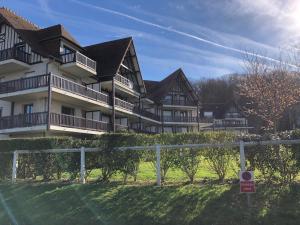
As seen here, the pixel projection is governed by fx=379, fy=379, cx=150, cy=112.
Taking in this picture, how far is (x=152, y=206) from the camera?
9289 millimetres

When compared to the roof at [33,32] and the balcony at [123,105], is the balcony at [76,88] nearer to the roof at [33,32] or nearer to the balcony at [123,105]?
the balcony at [123,105]

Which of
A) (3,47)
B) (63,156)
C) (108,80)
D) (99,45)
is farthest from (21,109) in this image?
(63,156)

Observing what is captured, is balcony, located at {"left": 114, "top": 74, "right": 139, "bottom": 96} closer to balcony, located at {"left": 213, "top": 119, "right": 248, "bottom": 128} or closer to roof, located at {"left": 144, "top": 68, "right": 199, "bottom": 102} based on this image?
roof, located at {"left": 144, "top": 68, "right": 199, "bottom": 102}

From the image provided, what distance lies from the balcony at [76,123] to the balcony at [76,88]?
2.12 meters

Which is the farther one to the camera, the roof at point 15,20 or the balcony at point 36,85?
the roof at point 15,20

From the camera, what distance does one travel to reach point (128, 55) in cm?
4272

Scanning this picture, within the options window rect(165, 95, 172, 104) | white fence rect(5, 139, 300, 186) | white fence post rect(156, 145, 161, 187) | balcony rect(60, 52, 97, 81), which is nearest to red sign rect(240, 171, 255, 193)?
white fence rect(5, 139, 300, 186)

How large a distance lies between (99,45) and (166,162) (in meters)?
31.9

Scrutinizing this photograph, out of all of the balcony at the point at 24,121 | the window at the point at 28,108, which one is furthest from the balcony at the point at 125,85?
the balcony at the point at 24,121

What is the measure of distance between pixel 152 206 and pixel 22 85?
22790mm

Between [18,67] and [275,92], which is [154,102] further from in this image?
[275,92]


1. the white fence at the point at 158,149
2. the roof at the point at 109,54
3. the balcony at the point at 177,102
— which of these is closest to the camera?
the white fence at the point at 158,149

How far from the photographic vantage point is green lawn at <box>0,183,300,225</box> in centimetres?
821

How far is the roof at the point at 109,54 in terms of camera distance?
37469 millimetres
